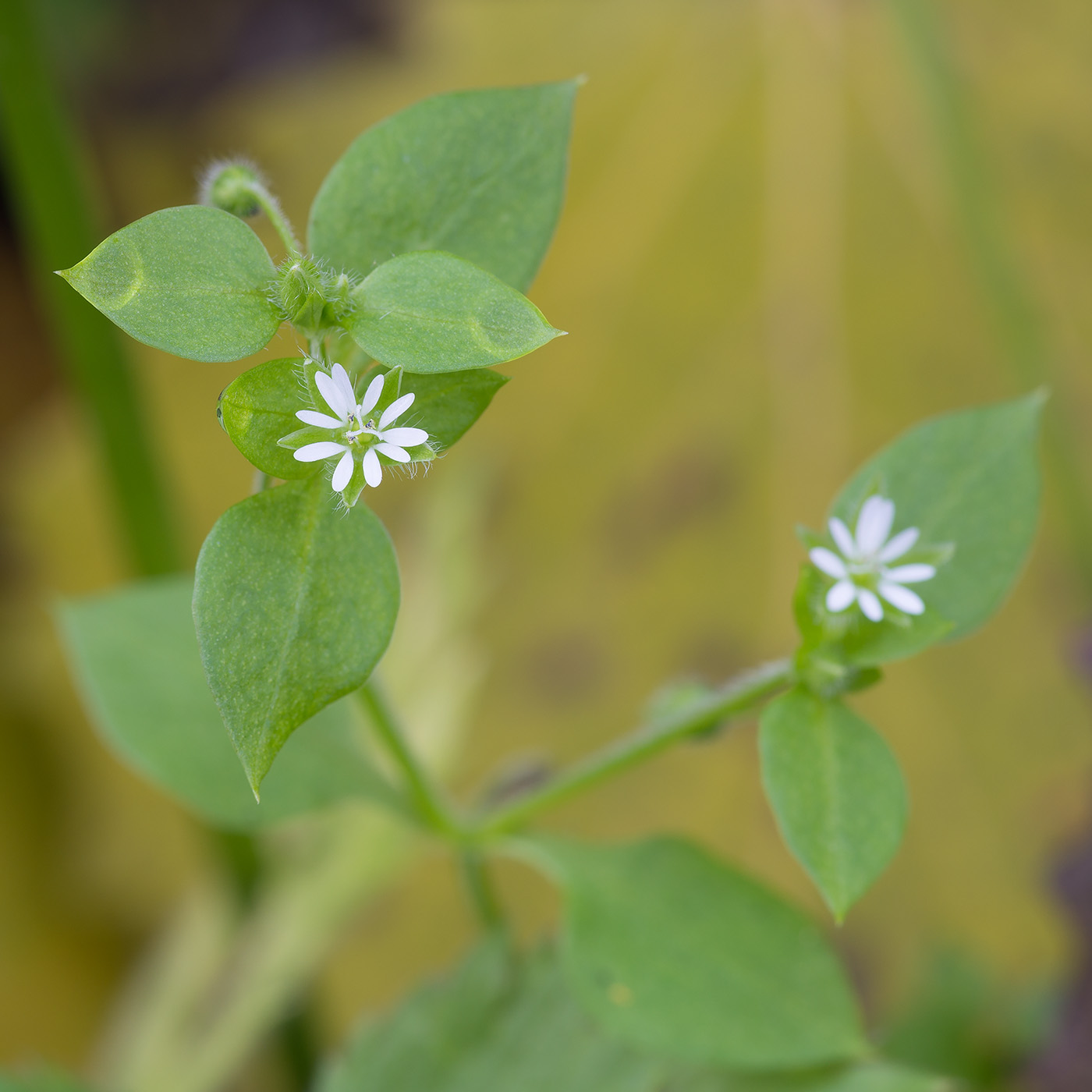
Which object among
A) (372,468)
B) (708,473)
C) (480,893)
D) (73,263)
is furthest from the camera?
(708,473)

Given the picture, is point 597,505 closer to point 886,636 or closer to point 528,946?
point 528,946

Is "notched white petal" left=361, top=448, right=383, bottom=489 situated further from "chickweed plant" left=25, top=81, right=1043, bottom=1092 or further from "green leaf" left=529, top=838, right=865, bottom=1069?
"green leaf" left=529, top=838, right=865, bottom=1069

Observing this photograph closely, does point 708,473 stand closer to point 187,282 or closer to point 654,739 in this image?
point 654,739

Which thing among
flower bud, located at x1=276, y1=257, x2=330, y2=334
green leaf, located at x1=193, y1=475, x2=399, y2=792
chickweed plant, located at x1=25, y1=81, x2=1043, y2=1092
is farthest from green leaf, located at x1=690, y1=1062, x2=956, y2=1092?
flower bud, located at x1=276, y1=257, x2=330, y2=334

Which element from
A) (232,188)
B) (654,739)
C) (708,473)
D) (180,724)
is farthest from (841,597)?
(708,473)

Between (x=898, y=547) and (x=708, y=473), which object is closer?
(x=898, y=547)

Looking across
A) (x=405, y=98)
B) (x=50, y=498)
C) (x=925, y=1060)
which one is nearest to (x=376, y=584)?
(x=925, y=1060)

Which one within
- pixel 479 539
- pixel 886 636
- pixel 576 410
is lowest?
pixel 479 539
